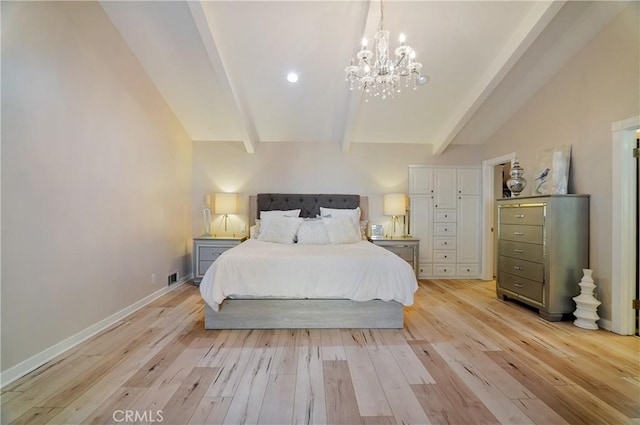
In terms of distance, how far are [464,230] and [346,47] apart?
3493mm

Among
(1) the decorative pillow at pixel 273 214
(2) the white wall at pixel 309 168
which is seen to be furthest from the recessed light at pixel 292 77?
(1) the decorative pillow at pixel 273 214

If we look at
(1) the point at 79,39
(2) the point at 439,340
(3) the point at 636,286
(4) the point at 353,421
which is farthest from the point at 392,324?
(1) the point at 79,39

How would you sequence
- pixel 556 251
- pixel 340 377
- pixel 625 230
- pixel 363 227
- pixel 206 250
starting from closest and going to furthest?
→ pixel 340 377
pixel 625 230
pixel 556 251
pixel 206 250
pixel 363 227

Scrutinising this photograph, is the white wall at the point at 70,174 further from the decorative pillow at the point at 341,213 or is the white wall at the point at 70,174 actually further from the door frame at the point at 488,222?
the door frame at the point at 488,222

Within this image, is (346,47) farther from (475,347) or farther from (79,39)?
(475,347)

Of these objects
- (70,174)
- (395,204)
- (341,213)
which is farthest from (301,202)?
(70,174)

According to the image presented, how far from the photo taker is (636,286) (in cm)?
258

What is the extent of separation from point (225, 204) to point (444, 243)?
12.1ft

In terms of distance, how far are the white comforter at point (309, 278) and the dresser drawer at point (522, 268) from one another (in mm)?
1513

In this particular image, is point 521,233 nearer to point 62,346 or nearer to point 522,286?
point 522,286

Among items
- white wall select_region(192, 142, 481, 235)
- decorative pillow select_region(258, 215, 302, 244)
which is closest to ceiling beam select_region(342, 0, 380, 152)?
white wall select_region(192, 142, 481, 235)

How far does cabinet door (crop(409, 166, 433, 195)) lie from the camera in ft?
15.7

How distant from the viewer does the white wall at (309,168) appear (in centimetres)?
471

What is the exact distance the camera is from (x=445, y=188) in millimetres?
4785
